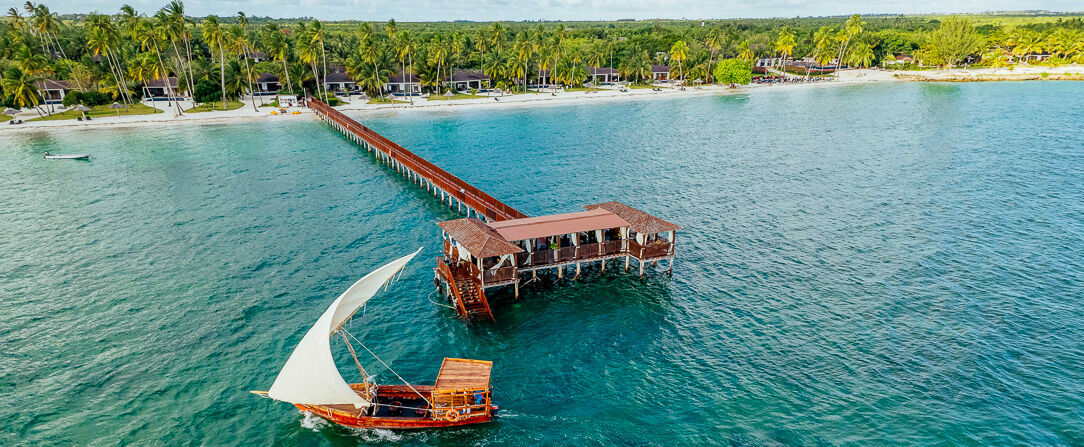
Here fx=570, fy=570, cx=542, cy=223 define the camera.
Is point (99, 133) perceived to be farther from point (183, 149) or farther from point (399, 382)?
point (399, 382)

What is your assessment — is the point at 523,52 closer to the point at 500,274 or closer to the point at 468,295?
the point at 500,274

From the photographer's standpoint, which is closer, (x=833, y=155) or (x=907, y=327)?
(x=907, y=327)

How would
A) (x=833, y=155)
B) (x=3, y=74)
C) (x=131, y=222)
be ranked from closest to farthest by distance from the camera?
(x=131, y=222)
(x=833, y=155)
(x=3, y=74)

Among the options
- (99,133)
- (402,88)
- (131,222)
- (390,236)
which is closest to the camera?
(390,236)

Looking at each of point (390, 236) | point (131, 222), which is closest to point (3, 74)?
point (131, 222)

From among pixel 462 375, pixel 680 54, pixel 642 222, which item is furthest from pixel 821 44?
pixel 462 375

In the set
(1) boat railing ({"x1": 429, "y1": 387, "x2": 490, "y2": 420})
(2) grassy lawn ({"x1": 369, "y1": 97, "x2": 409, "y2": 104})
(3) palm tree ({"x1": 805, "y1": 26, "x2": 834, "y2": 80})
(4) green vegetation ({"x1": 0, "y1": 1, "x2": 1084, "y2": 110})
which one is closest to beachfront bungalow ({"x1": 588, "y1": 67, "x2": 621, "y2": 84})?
(4) green vegetation ({"x1": 0, "y1": 1, "x2": 1084, "y2": 110})

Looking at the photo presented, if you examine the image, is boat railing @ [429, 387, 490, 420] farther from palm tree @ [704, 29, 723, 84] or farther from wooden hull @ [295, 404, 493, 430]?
palm tree @ [704, 29, 723, 84]

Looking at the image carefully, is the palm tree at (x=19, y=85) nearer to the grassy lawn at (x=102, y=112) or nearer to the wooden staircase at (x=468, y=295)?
the grassy lawn at (x=102, y=112)
